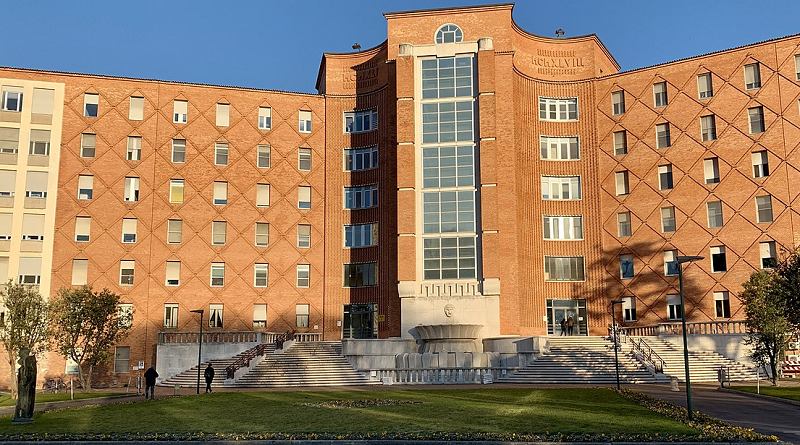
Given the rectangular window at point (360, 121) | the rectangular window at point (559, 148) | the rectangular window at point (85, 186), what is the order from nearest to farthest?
the rectangular window at point (85, 186)
the rectangular window at point (559, 148)
the rectangular window at point (360, 121)

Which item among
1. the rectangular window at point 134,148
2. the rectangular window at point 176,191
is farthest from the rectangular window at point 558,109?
the rectangular window at point 134,148

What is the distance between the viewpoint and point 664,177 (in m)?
56.9

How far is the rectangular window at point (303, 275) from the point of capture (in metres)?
59.0

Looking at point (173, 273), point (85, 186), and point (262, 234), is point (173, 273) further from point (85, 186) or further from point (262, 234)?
point (85, 186)

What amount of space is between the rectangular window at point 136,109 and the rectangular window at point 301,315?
18.9m

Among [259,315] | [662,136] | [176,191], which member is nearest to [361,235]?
[259,315]

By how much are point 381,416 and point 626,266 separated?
1462 inches

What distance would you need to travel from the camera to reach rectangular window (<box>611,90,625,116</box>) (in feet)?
193

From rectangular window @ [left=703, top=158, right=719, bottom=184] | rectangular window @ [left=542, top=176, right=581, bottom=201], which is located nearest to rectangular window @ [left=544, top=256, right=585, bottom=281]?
rectangular window @ [left=542, top=176, right=581, bottom=201]

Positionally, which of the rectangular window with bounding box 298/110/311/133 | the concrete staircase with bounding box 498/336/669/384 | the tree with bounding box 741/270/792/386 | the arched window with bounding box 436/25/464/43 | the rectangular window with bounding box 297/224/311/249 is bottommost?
the concrete staircase with bounding box 498/336/669/384

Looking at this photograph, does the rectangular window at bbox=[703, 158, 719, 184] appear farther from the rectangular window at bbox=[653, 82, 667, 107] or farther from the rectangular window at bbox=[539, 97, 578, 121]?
the rectangular window at bbox=[539, 97, 578, 121]

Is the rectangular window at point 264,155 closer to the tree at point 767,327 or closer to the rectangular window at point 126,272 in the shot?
the rectangular window at point 126,272

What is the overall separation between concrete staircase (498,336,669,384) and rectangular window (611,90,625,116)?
1963 cm

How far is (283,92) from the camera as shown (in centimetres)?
6097
